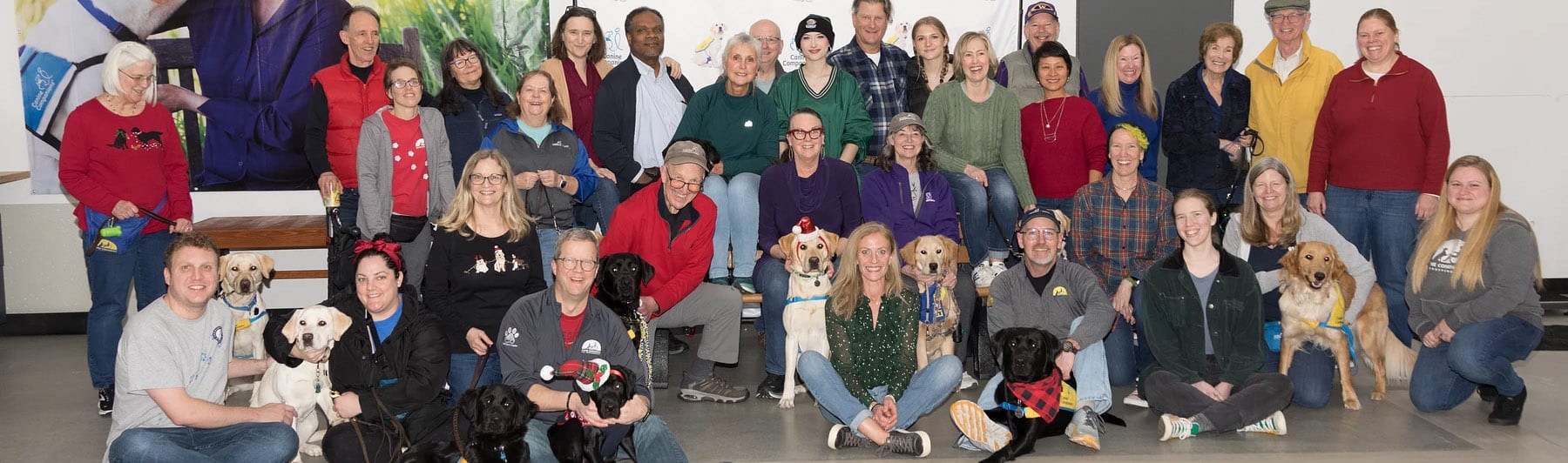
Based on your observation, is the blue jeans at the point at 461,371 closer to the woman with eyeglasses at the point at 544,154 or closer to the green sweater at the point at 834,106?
the woman with eyeglasses at the point at 544,154

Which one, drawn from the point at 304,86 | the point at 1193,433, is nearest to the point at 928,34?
the point at 1193,433

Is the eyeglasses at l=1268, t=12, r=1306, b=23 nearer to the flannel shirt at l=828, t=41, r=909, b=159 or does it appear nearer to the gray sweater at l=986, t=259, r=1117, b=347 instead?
the flannel shirt at l=828, t=41, r=909, b=159

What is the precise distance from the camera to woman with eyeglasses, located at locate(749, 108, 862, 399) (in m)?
5.38

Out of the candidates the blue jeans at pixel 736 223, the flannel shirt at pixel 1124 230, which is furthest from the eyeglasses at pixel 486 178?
the flannel shirt at pixel 1124 230

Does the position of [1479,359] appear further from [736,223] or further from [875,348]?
[736,223]

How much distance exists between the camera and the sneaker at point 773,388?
5305mm

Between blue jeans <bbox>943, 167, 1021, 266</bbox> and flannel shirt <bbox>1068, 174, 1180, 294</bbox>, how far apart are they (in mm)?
504

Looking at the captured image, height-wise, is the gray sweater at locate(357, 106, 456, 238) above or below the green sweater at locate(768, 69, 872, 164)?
below

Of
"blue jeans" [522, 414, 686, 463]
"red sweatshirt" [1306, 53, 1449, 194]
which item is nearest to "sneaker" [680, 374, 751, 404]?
"blue jeans" [522, 414, 686, 463]

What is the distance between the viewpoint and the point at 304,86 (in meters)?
7.03

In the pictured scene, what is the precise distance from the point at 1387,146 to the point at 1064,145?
152 cm

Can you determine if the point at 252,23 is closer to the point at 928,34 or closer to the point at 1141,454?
the point at 928,34

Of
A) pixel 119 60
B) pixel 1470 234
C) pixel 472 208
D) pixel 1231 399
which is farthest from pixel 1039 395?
pixel 119 60

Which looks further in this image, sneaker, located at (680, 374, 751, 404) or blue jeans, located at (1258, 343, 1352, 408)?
sneaker, located at (680, 374, 751, 404)
